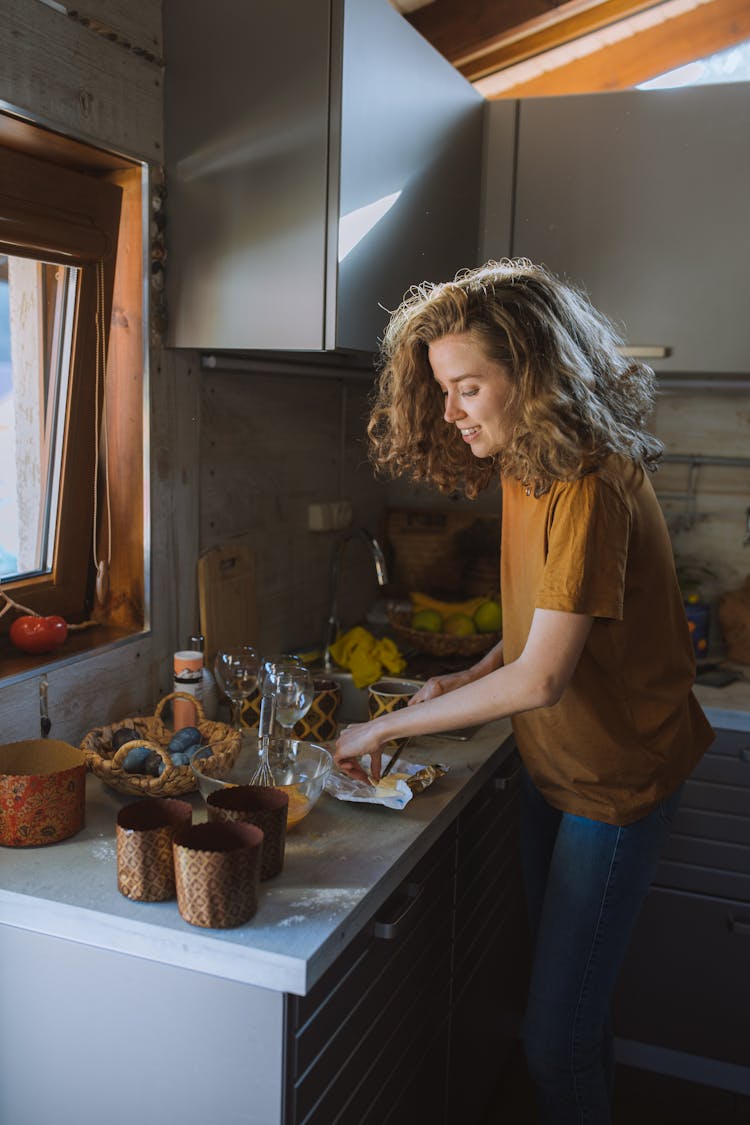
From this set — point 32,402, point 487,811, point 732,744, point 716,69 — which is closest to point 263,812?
point 487,811

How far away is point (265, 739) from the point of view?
1.60m

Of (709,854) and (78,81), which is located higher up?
(78,81)

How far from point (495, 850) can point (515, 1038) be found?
24.0 inches

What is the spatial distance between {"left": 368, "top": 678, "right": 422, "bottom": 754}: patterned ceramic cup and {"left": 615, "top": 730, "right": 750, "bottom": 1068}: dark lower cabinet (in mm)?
746

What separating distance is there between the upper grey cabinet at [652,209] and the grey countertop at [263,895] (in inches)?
52.0

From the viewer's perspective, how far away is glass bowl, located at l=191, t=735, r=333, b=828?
4.88 ft

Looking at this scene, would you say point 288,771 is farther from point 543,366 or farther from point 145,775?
point 543,366

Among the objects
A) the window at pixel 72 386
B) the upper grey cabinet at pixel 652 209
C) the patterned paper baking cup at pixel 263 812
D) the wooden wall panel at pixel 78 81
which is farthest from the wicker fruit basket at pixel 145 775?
the upper grey cabinet at pixel 652 209

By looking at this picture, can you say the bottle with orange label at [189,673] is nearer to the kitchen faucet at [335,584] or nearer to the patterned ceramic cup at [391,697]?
the patterned ceramic cup at [391,697]

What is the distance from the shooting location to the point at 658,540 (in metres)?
1.54

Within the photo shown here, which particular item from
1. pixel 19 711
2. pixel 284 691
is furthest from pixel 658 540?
pixel 19 711

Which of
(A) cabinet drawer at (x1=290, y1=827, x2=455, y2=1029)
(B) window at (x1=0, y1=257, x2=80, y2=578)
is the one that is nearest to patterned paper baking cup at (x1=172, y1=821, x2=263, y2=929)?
(A) cabinet drawer at (x1=290, y1=827, x2=455, y2=1029)

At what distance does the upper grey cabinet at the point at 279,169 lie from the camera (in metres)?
1.74

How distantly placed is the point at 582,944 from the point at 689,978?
→ 93cm
